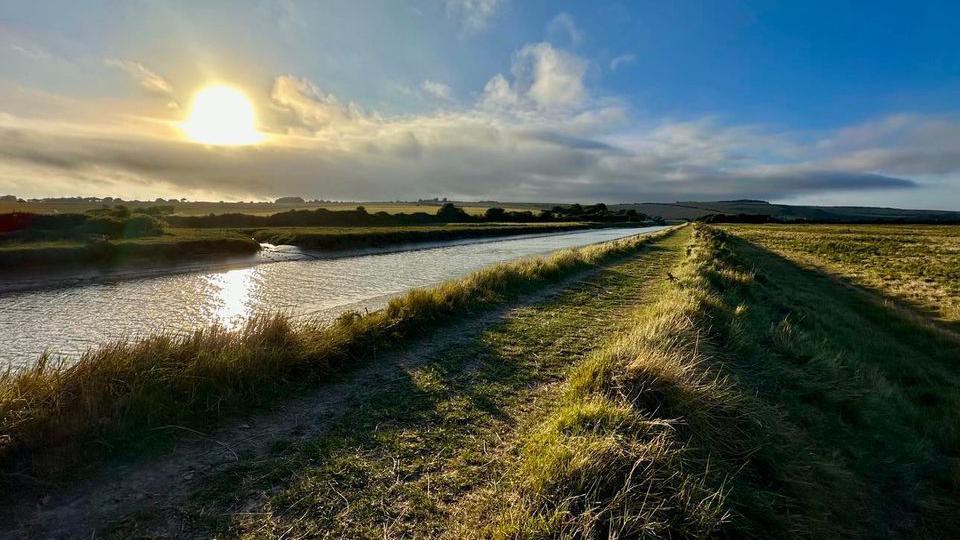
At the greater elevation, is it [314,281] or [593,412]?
[593,412]

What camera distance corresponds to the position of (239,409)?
18.8 feet

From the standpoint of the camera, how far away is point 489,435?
17.1 feet

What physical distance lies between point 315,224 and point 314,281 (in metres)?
40.1

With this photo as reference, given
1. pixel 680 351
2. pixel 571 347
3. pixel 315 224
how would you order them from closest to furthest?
pixel 680 351, pixel 571 347, pixel 315 224

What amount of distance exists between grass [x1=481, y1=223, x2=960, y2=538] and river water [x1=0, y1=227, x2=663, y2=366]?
29.7 ft

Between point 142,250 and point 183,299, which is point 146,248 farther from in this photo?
point 183,299

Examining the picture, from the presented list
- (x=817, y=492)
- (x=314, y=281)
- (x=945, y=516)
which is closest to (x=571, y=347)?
(x=817, y=492)

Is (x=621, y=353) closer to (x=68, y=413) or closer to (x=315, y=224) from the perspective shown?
(x=68, y=413)

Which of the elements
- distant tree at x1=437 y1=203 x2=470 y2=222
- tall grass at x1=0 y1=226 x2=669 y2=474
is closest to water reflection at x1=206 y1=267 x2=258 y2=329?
tall grass at x1=0 y1=226 x2=669 y2=474

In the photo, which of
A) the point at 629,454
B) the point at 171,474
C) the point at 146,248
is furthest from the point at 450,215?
the point at 629,454

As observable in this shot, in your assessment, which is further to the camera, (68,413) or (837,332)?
(837,332)

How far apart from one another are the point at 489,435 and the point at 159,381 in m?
4.30

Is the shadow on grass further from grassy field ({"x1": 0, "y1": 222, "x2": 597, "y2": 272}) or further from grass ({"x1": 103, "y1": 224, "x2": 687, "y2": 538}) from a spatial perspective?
grassy field ({"x1": 0, "y1": 222, "x2": 597, "y2": 272})

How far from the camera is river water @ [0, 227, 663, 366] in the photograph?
Result: 11.3 meters
